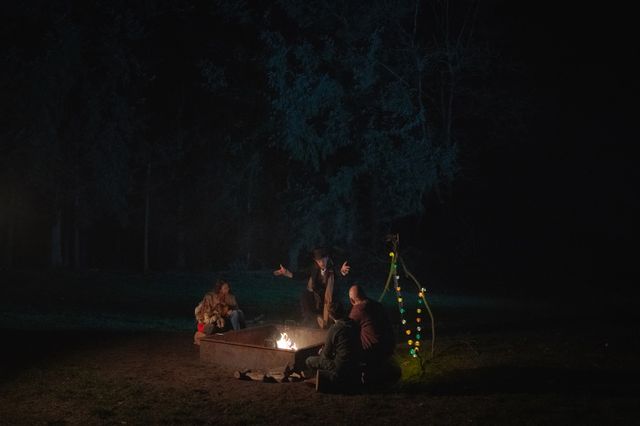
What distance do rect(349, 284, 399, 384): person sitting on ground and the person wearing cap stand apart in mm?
2485

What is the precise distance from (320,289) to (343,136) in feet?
41.7

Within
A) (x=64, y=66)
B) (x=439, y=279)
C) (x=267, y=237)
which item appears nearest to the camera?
(x=64, y=66)

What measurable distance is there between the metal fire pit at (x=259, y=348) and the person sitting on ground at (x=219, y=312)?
0.64 m

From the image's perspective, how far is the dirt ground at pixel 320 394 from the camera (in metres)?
6.99

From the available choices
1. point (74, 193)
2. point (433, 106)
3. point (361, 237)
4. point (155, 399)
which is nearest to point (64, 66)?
point (74, 193)

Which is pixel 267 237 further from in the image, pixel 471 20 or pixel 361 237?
pixel 471 20

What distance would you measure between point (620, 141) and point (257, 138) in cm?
1596

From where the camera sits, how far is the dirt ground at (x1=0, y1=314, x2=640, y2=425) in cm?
699

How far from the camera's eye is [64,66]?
2478 cm

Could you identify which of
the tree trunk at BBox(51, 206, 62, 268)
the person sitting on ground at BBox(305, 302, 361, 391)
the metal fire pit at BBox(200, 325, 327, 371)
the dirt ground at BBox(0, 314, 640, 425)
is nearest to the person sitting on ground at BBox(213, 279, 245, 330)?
the metal fire pit at BBox(200, 325, 327, 371)

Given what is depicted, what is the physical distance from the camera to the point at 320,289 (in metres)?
11.4

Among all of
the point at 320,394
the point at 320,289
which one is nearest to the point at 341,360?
the point at 320,394

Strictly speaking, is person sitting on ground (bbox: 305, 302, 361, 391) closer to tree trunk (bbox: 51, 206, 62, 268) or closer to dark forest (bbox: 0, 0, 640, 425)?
dark forest (bbox: 0, 0, 640, 425)

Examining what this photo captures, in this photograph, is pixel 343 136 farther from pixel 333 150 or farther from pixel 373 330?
pixel 373 330
